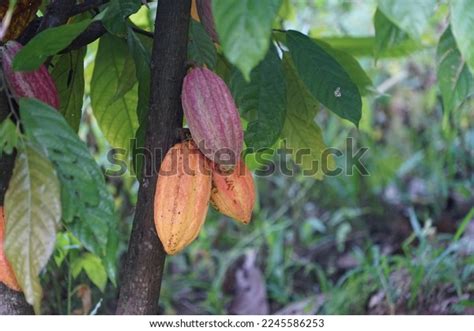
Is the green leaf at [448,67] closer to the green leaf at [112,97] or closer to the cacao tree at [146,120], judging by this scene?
the cacao tree at [146,120]

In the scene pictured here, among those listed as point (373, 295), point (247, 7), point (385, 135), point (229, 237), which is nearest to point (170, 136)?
point (247, 7)

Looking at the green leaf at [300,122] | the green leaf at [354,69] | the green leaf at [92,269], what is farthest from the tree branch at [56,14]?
the green leaf at [92,269]

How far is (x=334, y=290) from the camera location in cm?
208

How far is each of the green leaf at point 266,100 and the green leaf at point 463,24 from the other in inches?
15.0

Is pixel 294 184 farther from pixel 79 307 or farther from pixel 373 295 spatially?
pixel 79 307

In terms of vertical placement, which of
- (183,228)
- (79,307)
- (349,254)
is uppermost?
(183,228)

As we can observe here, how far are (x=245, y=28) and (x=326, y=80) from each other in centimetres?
38

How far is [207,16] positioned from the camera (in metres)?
1.10

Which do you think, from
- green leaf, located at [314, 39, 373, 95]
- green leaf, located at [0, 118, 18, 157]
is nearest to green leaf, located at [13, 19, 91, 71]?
green leaf, located at [0, 118, 18, 157]

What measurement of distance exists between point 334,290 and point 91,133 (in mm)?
858

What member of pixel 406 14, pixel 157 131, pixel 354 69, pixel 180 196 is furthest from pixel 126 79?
pixel 406 14

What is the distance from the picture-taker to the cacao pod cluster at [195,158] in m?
1.00

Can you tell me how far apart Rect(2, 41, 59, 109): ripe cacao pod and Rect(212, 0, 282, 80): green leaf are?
338 millimetres
